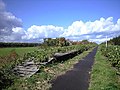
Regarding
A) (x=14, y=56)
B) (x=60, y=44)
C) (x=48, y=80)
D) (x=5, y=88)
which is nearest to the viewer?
(x=5, y=88)

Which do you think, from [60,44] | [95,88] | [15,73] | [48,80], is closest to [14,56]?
[15,73]

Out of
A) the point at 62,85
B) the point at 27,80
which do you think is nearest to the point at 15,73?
the point at 27,80

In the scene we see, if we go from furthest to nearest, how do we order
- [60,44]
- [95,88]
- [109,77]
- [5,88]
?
[60,44], [109,77], [95,88], [5,88]

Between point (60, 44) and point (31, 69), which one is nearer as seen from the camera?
point (31, 69)

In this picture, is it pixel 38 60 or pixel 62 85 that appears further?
pixel 38 60

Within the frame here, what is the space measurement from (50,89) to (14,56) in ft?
27.4

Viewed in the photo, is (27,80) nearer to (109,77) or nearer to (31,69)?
(31,69)

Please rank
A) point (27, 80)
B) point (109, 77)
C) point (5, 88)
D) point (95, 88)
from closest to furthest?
point (5, 88) < point (95, 88) < point (27, 80) < point (109, 77)

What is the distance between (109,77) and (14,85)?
6645 mm

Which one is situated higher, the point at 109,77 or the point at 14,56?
the point at 14,56

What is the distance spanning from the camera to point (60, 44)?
212 feet

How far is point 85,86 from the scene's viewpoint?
39.7 feet

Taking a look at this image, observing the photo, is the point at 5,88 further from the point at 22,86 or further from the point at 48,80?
the point at 48,80

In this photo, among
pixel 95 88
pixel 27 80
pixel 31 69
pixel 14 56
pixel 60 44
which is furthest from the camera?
pixel 60 44
